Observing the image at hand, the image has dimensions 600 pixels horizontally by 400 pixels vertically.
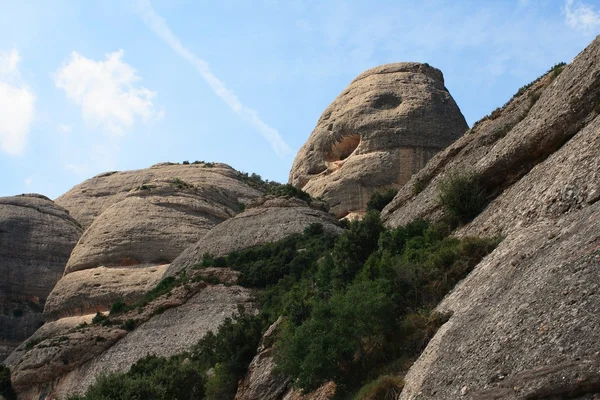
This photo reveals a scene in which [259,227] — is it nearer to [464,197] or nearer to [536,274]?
[464,197]

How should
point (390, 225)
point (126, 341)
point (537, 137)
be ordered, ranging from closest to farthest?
point (537, 137) < point (390, 225) < point (126, 341)

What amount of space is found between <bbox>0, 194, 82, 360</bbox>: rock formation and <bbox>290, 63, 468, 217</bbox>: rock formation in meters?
16.4

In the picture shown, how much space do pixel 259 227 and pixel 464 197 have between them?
777 inches

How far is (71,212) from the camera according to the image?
6481 centimetres

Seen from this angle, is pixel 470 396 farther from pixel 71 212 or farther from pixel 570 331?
pixel 71 212

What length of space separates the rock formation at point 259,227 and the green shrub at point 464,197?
16220mm

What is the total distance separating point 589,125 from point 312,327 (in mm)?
6276

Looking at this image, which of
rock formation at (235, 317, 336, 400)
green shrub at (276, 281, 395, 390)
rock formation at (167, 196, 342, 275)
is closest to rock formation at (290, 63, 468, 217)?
rock formation at (167, 196, 342, 275)

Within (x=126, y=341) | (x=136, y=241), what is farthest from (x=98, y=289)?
(x=126, y=341)

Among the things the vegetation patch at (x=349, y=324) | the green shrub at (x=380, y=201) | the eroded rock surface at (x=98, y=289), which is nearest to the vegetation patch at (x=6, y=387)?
the vegetation patch at (x=349, y=324)

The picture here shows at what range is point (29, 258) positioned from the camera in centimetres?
5816

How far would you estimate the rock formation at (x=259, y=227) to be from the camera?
3894 cm

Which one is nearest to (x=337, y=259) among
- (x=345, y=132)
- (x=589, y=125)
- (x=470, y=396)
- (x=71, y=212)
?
(x=589, y=125)

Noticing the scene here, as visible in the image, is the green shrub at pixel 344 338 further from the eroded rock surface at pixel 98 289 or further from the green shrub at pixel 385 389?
the eroded rock surface at pixel 98 289
